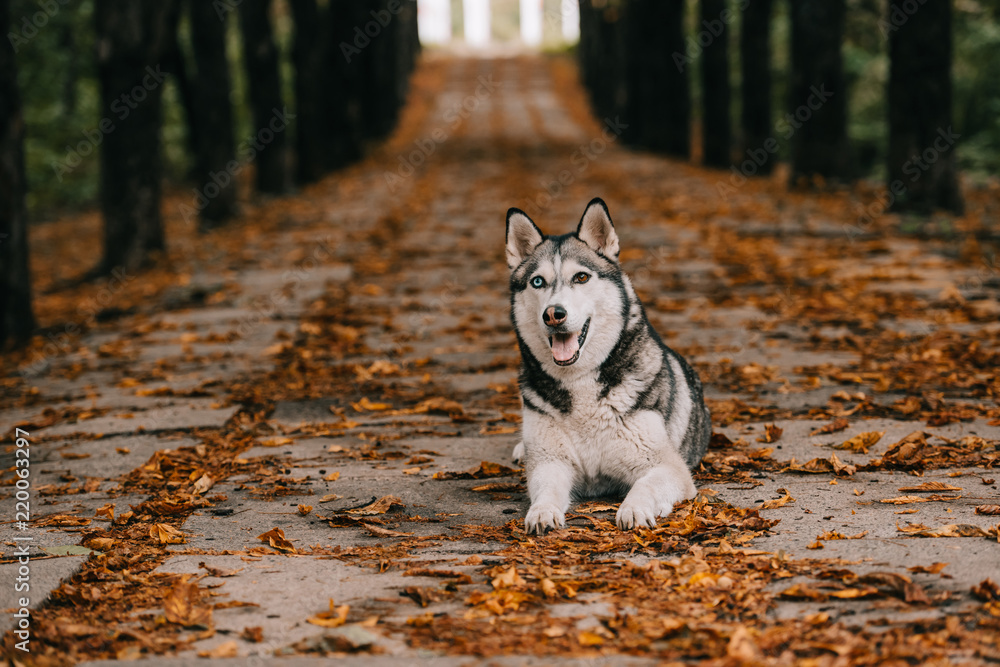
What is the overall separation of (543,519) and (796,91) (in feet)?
51.3

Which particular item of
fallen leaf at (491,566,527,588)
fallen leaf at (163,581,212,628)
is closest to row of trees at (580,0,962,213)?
fallen leaf at (491,566,527,588)

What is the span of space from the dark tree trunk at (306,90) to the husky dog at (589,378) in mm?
20956

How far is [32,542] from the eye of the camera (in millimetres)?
4332

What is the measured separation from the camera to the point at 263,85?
21375mm

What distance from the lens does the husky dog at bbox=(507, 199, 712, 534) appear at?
468 centimetres

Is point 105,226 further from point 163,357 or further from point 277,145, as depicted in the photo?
point 277,145

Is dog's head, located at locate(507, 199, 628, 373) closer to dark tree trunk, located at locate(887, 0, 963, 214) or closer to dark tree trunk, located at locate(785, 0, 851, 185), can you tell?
dark tree trunk, located at locate(887, 0, 963, 214)

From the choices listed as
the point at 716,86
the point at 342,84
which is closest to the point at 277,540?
the point at 716,86

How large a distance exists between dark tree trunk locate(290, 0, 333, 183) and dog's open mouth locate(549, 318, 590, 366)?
2134 cm

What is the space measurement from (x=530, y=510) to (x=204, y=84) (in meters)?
15.6

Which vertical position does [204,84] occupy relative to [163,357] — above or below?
above

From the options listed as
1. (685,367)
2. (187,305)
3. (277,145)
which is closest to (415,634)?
(685,367)

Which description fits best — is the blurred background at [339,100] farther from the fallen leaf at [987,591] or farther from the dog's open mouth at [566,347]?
the fallen leaf at [987,591]

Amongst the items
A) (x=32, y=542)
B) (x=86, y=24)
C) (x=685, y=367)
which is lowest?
(x=32, y=542)
